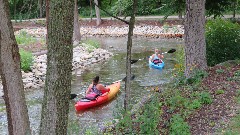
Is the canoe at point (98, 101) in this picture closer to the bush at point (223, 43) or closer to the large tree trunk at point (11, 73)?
the bush at point (223, 43)

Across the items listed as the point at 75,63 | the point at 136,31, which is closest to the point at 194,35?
the point at 75,63

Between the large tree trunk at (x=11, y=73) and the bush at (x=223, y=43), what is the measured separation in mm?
7245

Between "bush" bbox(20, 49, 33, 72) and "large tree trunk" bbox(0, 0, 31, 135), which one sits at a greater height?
"large tree trunk" bbox(0, 0, 31, 135)

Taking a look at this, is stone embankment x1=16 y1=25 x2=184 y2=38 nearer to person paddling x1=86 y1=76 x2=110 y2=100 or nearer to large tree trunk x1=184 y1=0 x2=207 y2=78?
person paddling x1=86 y1=76 x2=110 y2=100

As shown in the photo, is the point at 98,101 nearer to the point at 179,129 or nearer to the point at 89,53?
the point at 179,129

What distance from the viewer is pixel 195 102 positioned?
270 inches

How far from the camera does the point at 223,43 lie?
10.6 metres

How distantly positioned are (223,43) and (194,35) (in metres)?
2.33

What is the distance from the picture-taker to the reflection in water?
9.18m

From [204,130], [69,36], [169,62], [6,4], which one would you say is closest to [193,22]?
[204,130]

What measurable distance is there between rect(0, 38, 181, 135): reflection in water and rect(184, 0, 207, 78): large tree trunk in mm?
1978

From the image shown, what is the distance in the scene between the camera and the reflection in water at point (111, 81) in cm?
918

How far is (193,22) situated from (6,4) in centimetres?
505

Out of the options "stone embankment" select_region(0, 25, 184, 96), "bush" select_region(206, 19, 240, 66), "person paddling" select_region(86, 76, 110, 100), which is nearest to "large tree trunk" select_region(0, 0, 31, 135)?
"person paddling" select_region(86, 76, 110, 100)
